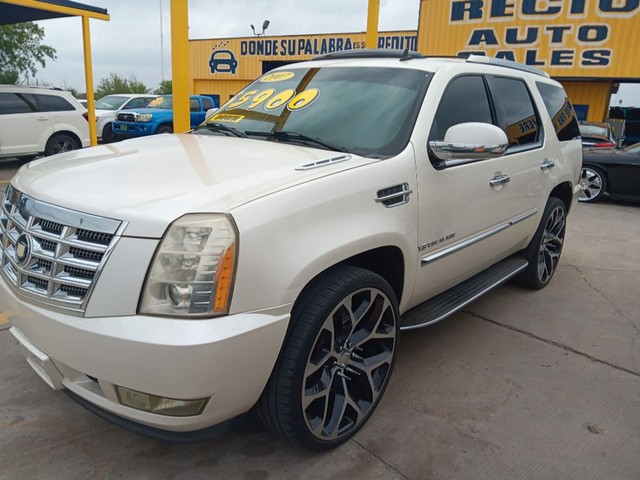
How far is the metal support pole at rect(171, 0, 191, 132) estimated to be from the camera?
273 inches

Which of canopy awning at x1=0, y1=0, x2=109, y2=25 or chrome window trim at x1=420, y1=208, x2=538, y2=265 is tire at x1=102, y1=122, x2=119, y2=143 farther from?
chrome window trim at x1=420, y1=208, x2=538, y2=265

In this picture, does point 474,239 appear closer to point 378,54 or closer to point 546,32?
point 378,54

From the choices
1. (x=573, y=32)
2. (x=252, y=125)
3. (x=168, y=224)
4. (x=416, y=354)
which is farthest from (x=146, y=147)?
(x=573, y=32)

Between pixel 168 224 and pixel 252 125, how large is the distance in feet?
5.15

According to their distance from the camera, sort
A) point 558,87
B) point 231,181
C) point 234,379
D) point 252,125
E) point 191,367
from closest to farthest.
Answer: point 191,367
point 234,379
point 231,181
point 252,125
point 558,87

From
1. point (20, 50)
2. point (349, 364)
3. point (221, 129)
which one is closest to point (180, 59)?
point (221, 129)

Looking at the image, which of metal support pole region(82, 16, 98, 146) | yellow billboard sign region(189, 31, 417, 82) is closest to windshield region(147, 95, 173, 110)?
metal support pole region(82, 16, 98, 146)

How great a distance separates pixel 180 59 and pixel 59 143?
18.8 feet

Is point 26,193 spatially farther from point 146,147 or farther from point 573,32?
point 573,32

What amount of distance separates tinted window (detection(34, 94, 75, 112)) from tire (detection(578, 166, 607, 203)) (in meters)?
10.7

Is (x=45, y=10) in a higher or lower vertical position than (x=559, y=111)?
higher

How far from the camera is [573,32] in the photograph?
16969 mm

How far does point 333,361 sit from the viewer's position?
2.42 metres

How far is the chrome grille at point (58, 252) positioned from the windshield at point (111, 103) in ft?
50.1
